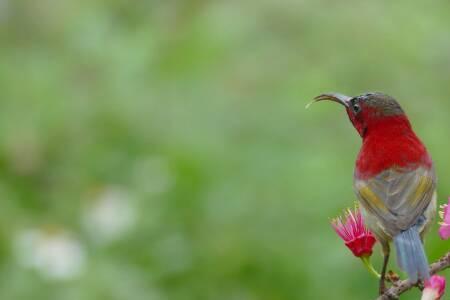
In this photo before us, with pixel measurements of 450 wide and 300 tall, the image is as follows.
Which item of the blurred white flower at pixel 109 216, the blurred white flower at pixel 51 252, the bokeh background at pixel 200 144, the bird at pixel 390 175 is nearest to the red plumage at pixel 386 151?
the bird at pixel 390 175

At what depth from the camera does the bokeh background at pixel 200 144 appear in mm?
5379

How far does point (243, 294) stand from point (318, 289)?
0.43 metres

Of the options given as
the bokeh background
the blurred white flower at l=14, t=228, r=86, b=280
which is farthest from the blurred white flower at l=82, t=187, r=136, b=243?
the blurred white flower at l=14, t=228, r=86, b=280

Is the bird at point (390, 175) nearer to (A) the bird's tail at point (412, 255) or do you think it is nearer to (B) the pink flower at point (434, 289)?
(A) the bird's tail at point (412, 255)

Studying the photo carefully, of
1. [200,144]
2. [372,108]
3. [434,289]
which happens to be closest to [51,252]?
[200,144]

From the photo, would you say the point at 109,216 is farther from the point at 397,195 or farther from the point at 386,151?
the point at 397,195

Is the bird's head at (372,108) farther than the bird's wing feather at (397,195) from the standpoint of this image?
Yes

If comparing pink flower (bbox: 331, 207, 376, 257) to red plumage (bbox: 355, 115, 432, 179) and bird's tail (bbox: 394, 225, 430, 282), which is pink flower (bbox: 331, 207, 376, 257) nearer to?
bird's tail (bbox: 394, 225, 430, 282)

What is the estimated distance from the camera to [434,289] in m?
2.80

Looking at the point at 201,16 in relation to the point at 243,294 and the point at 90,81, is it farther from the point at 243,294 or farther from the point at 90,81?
the point at 243,294

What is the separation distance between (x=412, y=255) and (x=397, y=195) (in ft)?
1.67

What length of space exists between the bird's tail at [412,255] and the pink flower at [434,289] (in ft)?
0.09

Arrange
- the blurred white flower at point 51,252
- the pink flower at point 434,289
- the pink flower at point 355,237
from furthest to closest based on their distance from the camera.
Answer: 1. the blurred white flower at point 51,252
2. the pink flower at point 355,237
3. the pink flower at point 434,289

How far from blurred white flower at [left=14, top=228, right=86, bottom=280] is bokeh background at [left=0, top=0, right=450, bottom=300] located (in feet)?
0.03
